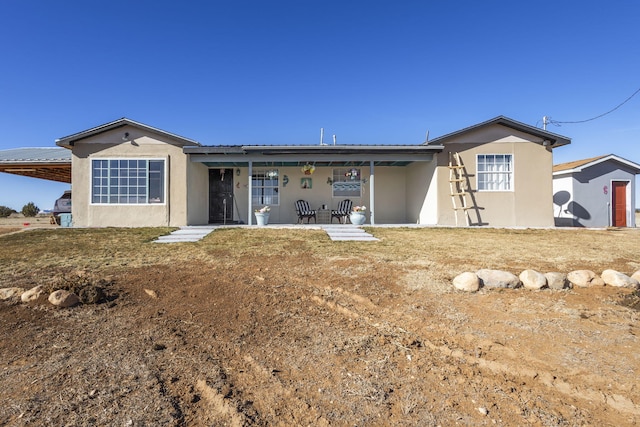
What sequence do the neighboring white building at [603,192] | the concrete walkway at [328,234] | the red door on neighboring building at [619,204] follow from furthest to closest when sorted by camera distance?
the red door on neighboring building at [619,204] < the neighboring white building at [603,192] < the concrete walkway at [328,234]

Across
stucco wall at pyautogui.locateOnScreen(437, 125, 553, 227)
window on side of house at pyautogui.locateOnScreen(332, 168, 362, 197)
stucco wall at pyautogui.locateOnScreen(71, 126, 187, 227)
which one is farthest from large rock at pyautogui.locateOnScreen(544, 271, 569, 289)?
stucco wall at pyautogui.locateOnScreen(71, 126, 187, 227)

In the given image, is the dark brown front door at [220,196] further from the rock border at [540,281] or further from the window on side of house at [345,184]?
the rock border at [540,281]

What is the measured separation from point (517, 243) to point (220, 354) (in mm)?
7937

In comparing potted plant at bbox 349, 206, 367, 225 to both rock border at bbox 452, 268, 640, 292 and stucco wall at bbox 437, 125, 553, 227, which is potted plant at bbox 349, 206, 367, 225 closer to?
stucco wall at bbox 437, 125, 553, 227

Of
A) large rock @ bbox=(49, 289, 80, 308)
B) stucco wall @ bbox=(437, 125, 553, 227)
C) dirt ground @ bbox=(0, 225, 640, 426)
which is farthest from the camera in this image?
stucco wall @ bbox=(437, 125, 553, 227)

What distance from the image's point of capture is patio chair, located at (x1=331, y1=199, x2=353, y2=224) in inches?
502

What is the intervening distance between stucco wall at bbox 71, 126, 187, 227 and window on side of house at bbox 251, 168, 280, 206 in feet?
9.87

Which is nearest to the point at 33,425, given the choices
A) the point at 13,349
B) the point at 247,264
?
the point at 13,349

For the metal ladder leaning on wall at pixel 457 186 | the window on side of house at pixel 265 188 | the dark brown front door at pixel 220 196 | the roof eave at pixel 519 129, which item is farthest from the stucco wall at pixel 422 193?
the dark brown front door at pixel 220 196

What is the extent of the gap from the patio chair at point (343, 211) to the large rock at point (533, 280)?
8.36 m

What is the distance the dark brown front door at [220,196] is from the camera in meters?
13.8

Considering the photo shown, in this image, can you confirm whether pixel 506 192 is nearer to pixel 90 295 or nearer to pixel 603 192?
pixel 603 192

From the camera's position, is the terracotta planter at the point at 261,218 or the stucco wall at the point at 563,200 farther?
the stucco wall at the point at 563,200

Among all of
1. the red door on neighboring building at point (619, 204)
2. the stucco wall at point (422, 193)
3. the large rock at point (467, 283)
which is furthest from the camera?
the red door on neighboring building at point (619, 204)
